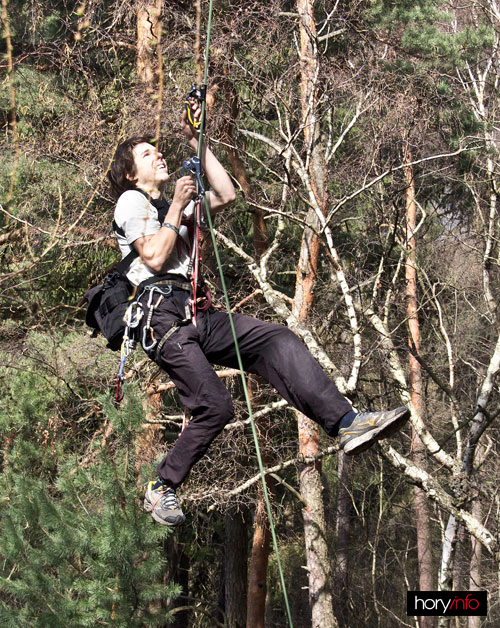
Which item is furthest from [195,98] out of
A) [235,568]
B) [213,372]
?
[235,568]

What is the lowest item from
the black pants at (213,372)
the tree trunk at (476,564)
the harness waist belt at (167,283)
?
the tree trunk at (476,564)

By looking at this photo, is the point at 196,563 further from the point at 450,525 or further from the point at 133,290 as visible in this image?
the point at 133,290

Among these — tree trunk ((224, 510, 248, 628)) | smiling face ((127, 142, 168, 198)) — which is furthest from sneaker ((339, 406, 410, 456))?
tree trunk ((224, 510, 248, 628))

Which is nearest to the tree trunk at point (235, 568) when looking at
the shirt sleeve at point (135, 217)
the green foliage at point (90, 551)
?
the green foliage at point (90, 551)

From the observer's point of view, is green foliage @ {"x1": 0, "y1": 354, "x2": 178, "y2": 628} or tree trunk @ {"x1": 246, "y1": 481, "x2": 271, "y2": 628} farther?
tree trunk @ {"x1": 246, "y1": 481, "x2": 271, "y2": 628}

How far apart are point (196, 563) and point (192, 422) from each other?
41.6ft

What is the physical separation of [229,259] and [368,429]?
8.51m

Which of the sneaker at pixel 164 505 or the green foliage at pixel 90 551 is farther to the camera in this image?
the green foliage at pixel 90 551

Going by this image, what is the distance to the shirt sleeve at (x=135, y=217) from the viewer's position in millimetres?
3471

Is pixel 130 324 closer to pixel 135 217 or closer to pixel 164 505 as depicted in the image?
pixel 135 217

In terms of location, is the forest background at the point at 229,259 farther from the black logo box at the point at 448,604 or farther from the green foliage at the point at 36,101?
the black logo box at the point at 448,604

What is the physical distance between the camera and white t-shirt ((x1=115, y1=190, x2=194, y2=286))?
3.49 m

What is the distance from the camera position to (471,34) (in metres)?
11.6

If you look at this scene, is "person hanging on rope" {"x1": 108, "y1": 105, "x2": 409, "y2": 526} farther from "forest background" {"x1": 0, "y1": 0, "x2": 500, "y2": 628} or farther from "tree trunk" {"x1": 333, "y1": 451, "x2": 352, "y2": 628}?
"tree trunk" {"x1": 333, "y1": 451, "x2": 352, "y2": 628}
